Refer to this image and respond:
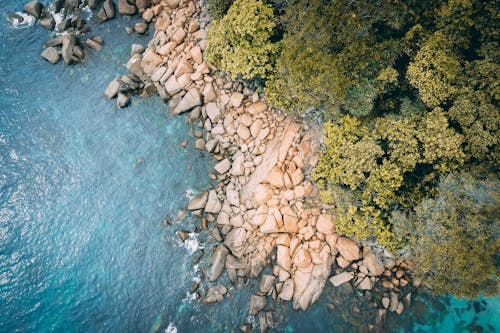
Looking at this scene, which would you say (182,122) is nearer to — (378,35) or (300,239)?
(300,239)

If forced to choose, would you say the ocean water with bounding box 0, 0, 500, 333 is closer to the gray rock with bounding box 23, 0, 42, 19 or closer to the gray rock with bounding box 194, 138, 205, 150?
the gray rock with bounding box 194, 138, 205, 150

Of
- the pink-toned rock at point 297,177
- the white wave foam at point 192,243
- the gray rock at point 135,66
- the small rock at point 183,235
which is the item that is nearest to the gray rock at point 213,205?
the white wave foam at point 192,243

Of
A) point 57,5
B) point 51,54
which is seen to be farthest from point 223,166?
point 57,5

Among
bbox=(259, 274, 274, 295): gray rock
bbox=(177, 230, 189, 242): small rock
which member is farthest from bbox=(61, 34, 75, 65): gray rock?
bbox=(259, 274, 274, 295): gray rock

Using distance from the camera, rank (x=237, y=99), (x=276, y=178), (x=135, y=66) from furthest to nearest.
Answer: (x=135, y=66) < (x=237, y=99) < (x=276, y=178)

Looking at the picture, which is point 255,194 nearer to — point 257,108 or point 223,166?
point 223,166

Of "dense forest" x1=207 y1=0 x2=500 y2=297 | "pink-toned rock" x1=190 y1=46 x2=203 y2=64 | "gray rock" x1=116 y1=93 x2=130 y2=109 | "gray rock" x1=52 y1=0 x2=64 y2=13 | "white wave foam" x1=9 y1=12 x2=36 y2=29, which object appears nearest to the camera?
"dense forest" x1=207 y1=0 x2=500 y2=297
